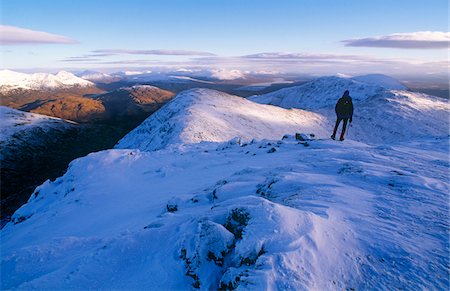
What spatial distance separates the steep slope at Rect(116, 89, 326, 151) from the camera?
3766 centimetres

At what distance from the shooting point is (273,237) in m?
5.40

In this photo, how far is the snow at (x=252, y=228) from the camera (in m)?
4.93

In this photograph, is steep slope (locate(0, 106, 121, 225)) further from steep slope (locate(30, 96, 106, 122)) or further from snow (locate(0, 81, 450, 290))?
steep slope (locate(30, 96, 106, 122))

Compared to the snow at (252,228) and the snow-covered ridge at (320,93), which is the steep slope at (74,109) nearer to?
the snow-covered ridge at (320,93)

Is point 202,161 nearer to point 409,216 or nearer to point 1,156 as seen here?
point 409,216

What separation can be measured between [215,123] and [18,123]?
52936 millimetres

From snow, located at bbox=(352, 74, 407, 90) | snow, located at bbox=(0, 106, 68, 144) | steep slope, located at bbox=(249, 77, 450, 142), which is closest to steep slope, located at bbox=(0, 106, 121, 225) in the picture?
snow, located at bbox=(0, 106, 68, 144)

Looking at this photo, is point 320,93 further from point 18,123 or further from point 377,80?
point 18,123

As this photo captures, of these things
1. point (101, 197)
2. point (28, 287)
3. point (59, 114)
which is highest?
point (28, 287)

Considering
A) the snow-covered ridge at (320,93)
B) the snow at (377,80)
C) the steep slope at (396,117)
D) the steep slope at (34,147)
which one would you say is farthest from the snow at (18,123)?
the snow at (377,80)

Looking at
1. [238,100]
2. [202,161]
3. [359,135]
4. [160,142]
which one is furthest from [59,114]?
[202,161]

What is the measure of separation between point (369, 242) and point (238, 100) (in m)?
58.9

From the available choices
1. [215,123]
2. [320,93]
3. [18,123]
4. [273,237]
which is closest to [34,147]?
[18,123]

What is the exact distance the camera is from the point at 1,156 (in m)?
49.8
